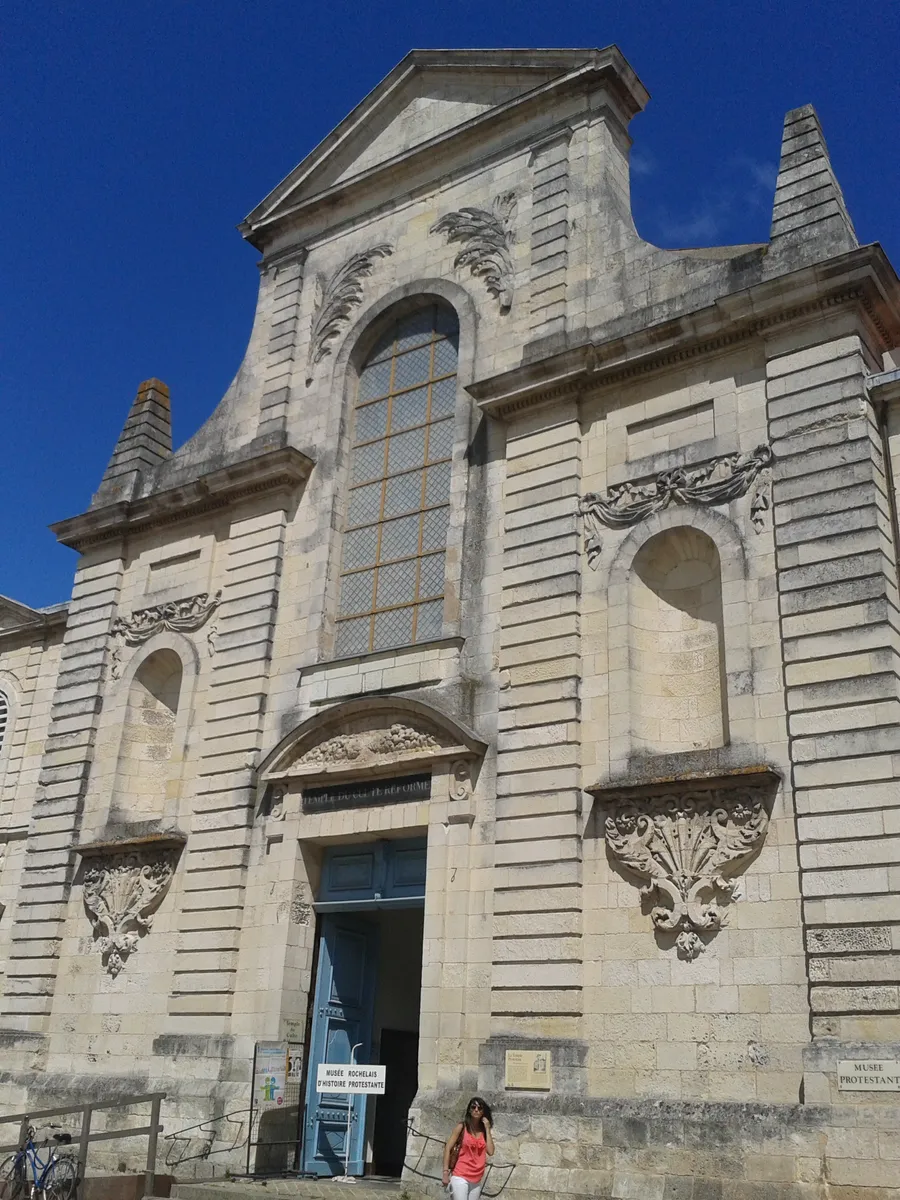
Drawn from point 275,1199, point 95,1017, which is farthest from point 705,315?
point 95,1017

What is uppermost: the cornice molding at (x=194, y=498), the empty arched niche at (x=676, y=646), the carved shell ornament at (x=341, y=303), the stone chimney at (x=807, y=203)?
the carved shell ornament at (x=341, y=303)

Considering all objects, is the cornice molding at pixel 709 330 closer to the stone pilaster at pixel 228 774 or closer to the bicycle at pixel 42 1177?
the stone pilaster at pixel 228 774

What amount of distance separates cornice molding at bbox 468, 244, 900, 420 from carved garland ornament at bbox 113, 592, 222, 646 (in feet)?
15.9

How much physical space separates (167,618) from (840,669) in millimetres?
9513

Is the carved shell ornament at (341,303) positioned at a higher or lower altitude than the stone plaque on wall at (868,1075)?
higher

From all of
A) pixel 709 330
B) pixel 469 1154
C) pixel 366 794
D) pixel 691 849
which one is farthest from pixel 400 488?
pixel 469 1154

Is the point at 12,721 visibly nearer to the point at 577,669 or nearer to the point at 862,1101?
the point at 577,669

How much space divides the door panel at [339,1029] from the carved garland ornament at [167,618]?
4.66 m

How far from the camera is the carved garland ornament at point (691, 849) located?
1056 centimetres

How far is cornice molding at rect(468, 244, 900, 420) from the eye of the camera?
11695mm

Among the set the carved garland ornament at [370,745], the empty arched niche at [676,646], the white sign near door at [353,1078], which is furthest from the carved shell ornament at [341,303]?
the white sign near door at [353,1078]

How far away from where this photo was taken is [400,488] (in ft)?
50.2

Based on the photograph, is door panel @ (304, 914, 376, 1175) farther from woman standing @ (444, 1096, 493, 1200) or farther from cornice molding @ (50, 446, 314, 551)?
cornice molding @ (50, 446, 314, 551)

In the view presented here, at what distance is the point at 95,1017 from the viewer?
1463 centimetres
